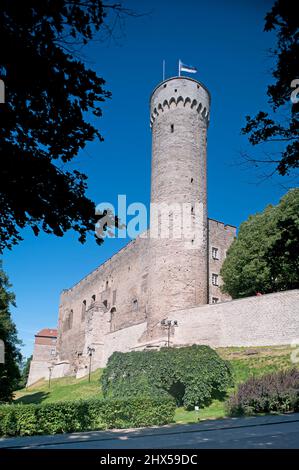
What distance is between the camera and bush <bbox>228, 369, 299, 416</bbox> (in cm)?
1321

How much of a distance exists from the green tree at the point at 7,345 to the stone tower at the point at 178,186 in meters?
8.96

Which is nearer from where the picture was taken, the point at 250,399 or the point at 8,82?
the point at 8,82

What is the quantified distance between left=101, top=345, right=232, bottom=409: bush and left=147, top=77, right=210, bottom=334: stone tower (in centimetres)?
760

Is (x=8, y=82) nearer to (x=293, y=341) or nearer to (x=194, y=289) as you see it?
(x=293, y=341)

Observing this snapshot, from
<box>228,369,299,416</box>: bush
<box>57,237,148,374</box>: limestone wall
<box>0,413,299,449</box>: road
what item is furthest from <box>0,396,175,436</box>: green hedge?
<box>57,237,148,374</box>: limestone wall

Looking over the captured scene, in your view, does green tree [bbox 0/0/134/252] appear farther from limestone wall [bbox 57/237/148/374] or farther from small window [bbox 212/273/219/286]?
limestone wall [bbox 57/237/148/374]

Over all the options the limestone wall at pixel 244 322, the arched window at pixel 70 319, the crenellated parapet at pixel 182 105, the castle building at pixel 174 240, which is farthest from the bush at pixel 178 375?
the arched window at pixel 70 319

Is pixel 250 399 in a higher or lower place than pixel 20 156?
lower

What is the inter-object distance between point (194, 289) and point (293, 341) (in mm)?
8127

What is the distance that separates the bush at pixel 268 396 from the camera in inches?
520

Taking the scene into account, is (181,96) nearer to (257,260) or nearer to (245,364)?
(257,260)
